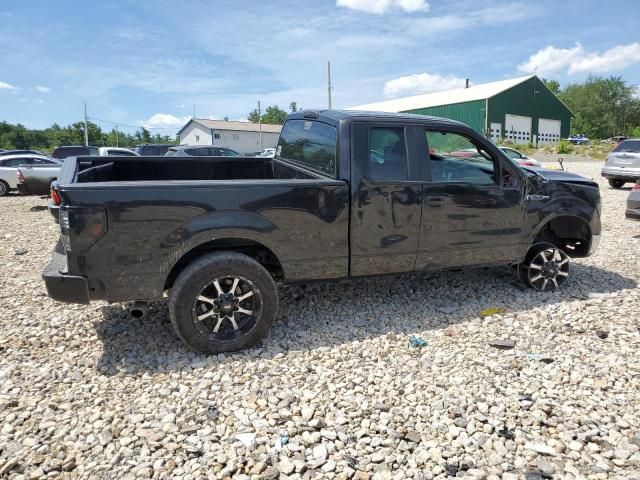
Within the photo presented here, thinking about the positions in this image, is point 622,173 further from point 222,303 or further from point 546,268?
point 222,303


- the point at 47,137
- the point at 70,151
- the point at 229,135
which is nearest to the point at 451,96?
the point at 229,135

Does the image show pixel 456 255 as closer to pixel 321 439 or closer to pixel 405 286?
pixel 405 286

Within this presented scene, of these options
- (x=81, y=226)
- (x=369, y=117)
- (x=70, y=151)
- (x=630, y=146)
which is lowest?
(x=81, y=226)

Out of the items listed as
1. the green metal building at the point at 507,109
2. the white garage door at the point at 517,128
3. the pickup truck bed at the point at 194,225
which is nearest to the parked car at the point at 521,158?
the pickup truck bed at the point at 194,225

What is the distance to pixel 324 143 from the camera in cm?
441

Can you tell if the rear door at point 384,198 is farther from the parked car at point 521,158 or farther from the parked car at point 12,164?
the parked car at point 12,164

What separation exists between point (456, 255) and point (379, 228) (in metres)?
0.98

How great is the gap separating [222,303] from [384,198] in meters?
1.69

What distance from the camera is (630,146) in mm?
15094

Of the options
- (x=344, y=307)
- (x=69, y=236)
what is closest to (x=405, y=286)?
(x=344, y=307)

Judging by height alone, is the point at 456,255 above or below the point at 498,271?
above

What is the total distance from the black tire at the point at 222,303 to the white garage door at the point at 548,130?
158 feet

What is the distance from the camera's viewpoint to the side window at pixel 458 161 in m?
4.44

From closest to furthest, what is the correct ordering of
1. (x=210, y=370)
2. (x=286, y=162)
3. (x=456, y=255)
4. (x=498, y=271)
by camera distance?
(x=210, y=370) < (x=456, y=255) < (x=286, y=162) < (x=498, y=271)
